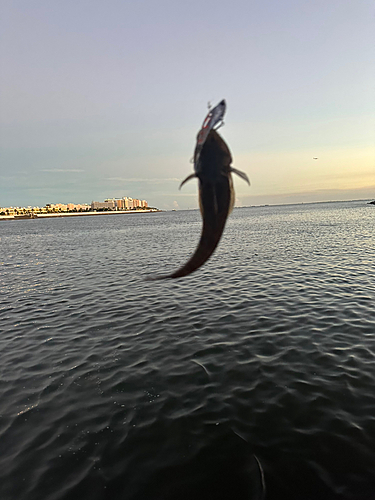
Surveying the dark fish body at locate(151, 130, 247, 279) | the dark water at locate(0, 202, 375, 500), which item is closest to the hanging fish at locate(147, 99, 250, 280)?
the dark fish body at locate(151, 130, 247, 279)

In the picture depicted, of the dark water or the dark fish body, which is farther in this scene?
the dark water

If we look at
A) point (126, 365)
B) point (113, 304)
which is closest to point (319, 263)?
point (113, 304)

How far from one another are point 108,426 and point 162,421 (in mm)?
1438

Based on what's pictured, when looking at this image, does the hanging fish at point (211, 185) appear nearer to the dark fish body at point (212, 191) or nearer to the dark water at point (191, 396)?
the dark fish body at point (212, 191)

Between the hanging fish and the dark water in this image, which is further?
the dark water

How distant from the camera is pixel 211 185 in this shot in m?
2.89

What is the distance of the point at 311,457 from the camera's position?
6984 mm

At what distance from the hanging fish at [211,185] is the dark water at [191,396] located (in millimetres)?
6020

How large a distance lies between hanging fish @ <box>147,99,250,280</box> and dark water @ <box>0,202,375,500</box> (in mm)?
6020

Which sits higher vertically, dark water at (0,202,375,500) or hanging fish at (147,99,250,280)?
hanging fish at (147,99,250,280)

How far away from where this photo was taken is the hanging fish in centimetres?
285

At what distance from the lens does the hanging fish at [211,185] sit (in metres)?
2.85

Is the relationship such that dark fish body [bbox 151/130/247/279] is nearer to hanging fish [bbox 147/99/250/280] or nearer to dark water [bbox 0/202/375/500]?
hanging fish [bbox 147/99/250/280]

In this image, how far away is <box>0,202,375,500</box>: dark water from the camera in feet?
21.8
